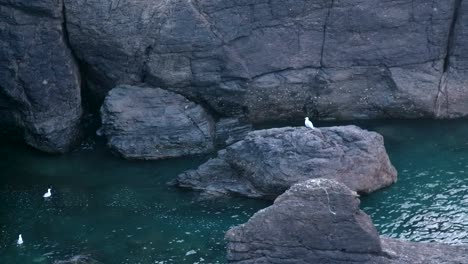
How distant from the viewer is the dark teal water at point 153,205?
63.7 feet

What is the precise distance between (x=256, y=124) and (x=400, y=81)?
4.51 m

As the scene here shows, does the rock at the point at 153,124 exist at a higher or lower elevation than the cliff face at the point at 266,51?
lower

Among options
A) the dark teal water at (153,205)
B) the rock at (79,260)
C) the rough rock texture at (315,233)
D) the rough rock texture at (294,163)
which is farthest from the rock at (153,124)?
the rough rock texture at (315,233)

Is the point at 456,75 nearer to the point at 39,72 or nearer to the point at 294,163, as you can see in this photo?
the point at 294,163

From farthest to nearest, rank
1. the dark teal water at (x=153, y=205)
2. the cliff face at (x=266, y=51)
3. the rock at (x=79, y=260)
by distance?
the cliff face at (x=266, y=51)
the dark teal water at (x=153, y=205)
the rock at (x=79, y=260)

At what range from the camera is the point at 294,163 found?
21125mm

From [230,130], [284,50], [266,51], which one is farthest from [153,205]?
[284,50]

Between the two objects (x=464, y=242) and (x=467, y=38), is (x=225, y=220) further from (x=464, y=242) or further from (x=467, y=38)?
(x=467, y=38)

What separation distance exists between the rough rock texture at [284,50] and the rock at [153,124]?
54 centimetres

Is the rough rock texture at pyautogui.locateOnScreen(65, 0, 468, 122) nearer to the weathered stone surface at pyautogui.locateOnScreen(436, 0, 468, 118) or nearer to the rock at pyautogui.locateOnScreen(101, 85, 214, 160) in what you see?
the weathered stone surface at pyautogui.locateOnScreen(436, 0, 468, 118)

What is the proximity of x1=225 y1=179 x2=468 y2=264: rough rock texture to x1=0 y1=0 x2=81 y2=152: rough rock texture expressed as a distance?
10.2m

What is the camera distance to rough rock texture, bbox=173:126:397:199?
20984mm

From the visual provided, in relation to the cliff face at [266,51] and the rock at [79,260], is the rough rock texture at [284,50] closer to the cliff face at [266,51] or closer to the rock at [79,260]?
the cliff face at [266,51]

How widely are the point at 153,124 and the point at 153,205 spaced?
3703 millimetres
